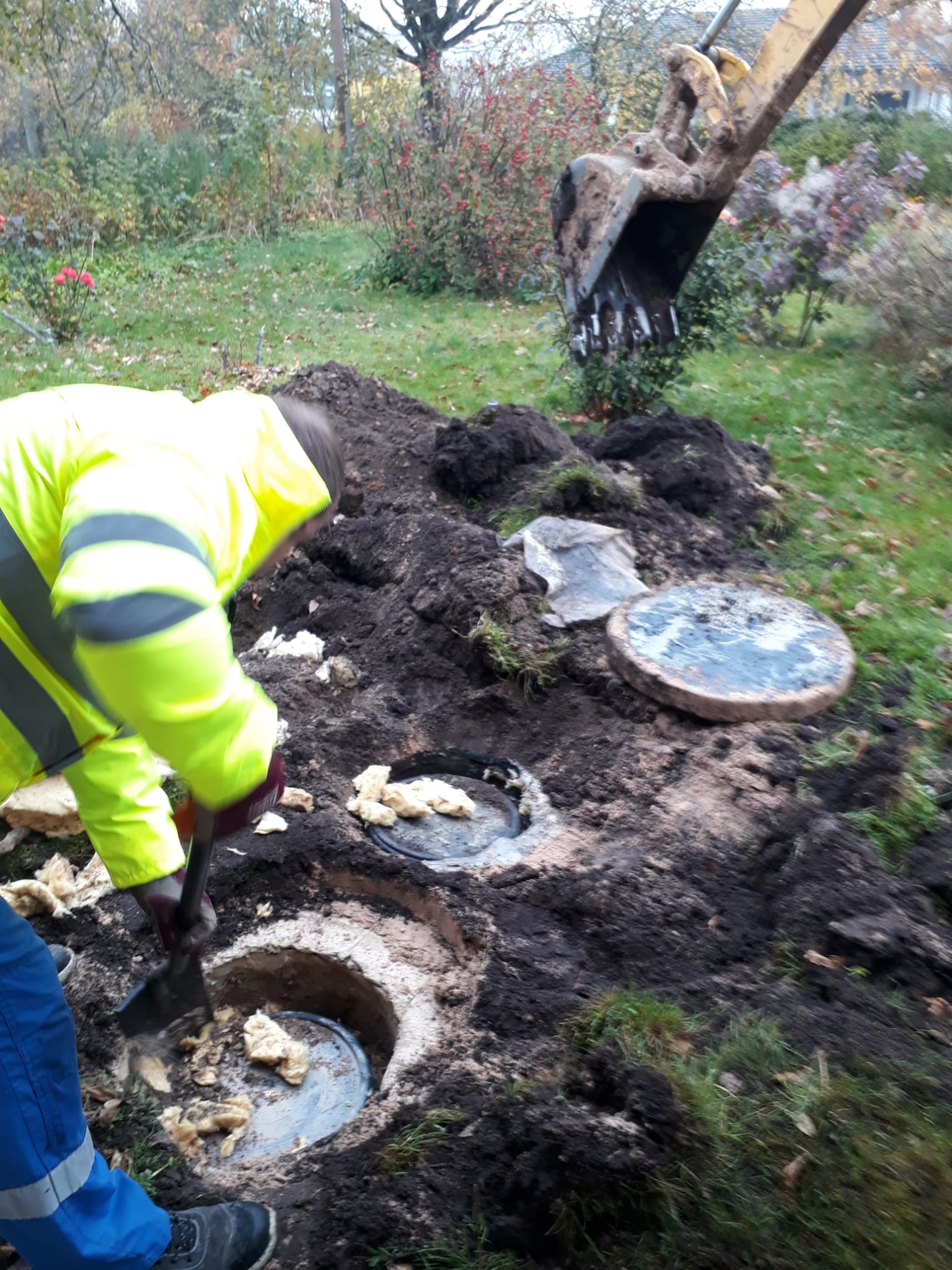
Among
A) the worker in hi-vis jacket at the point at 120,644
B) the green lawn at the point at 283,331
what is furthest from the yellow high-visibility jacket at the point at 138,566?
the green lawn at the point at 283,331

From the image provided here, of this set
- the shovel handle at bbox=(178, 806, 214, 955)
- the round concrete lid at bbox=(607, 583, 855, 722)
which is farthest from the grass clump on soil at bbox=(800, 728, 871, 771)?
the shovel handle at bbox=(178, 806, 214, 955)

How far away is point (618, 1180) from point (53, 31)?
40.6 feet

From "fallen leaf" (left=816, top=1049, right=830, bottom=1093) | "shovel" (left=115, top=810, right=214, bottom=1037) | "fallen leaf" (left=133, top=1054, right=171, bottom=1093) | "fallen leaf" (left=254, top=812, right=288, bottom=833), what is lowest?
"fallen leaf" (left=133, top=1054, right=171, bottom=1093)

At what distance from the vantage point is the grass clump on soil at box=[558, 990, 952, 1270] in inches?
71.2

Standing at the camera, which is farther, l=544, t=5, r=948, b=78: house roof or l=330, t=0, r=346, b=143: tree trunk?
l=544, t=5, r=948, b=78: house roof

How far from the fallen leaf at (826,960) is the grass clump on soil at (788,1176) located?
0.39m

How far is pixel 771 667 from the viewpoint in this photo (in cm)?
398

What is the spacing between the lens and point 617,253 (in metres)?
6.61

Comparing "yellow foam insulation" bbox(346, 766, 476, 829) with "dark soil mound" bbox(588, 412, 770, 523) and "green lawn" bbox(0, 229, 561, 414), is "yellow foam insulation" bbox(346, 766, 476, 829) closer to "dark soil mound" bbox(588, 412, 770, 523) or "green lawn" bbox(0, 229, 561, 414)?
"dark soil mound" bbox(588, 412, 770, 523)

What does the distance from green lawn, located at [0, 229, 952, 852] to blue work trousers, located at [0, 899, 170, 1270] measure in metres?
2.48

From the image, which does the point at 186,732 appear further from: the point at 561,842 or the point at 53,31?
the point at 53,31

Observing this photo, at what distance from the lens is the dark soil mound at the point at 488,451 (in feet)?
18.9

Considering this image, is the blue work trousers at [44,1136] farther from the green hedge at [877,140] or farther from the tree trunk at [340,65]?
the tree trunk at [340,65]

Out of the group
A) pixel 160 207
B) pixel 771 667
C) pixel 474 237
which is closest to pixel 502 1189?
pixel 771 667
